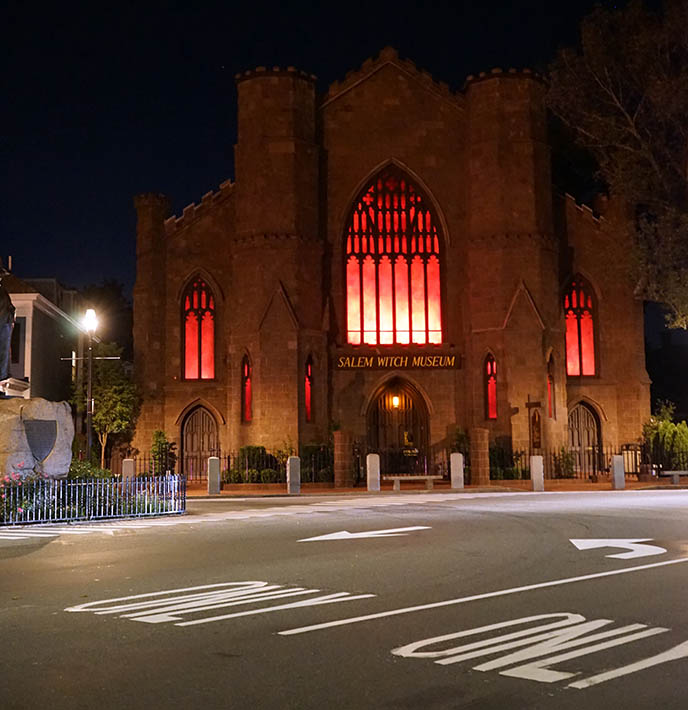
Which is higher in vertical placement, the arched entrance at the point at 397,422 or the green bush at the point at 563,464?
the arched entrance at the point at 397,422

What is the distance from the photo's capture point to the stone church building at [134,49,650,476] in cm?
3441

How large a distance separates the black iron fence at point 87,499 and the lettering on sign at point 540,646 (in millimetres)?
11996

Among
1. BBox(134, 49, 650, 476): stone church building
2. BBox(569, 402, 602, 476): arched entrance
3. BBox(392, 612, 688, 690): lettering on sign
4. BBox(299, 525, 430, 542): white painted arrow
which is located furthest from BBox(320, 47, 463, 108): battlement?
BBox(392, 612, 688, 690): lettering on sign

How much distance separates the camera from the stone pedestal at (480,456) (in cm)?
3048

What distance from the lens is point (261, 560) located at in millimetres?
11320

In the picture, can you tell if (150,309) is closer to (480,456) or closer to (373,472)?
(373,472)

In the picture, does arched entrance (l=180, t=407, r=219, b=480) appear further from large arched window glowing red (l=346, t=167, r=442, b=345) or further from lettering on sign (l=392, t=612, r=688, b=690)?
lettering on sign (l=392, t=612, r=688, b=690)

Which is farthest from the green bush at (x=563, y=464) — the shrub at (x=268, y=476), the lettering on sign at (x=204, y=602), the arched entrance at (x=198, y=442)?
the lettering on sign at (x=204, y=602)

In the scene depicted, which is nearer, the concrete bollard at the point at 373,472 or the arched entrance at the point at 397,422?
the concrete bollard at the point at 373,472

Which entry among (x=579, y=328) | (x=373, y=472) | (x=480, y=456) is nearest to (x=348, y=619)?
(x=373, y=472)

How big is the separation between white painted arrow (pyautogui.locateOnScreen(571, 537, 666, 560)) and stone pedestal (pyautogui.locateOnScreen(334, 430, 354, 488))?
1737 cm

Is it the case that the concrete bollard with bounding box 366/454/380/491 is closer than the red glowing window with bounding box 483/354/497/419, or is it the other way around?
the concrete bollard with bounding box 366/454/380/491

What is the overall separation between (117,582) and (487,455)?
22051 millimetres

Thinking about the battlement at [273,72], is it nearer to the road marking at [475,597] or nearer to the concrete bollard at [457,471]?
the concrete bollard at [457,471]
